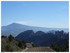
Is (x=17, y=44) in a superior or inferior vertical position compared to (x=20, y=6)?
inferior

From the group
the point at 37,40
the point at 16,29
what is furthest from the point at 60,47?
the point at 16,29

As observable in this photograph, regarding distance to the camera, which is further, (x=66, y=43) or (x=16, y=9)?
(x=16, y=9)

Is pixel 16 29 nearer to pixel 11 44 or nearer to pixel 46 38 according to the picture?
pixel 11 44

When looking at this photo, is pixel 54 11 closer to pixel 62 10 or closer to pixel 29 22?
pixel 62 10

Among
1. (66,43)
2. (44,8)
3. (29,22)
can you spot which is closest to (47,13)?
(44,8)

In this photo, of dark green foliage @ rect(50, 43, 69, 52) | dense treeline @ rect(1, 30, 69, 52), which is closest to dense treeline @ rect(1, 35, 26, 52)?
dense treeline @ rect(1, 30, 69, 52)

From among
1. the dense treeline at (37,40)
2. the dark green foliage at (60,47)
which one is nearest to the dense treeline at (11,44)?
the dense treeline at (37,40)

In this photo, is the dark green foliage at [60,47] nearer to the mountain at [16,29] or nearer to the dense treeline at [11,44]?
the mountain at [16,29]

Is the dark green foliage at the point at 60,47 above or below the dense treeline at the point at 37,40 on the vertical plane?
below

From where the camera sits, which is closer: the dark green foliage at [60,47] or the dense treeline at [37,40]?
the dark green foliage at [60,47]
